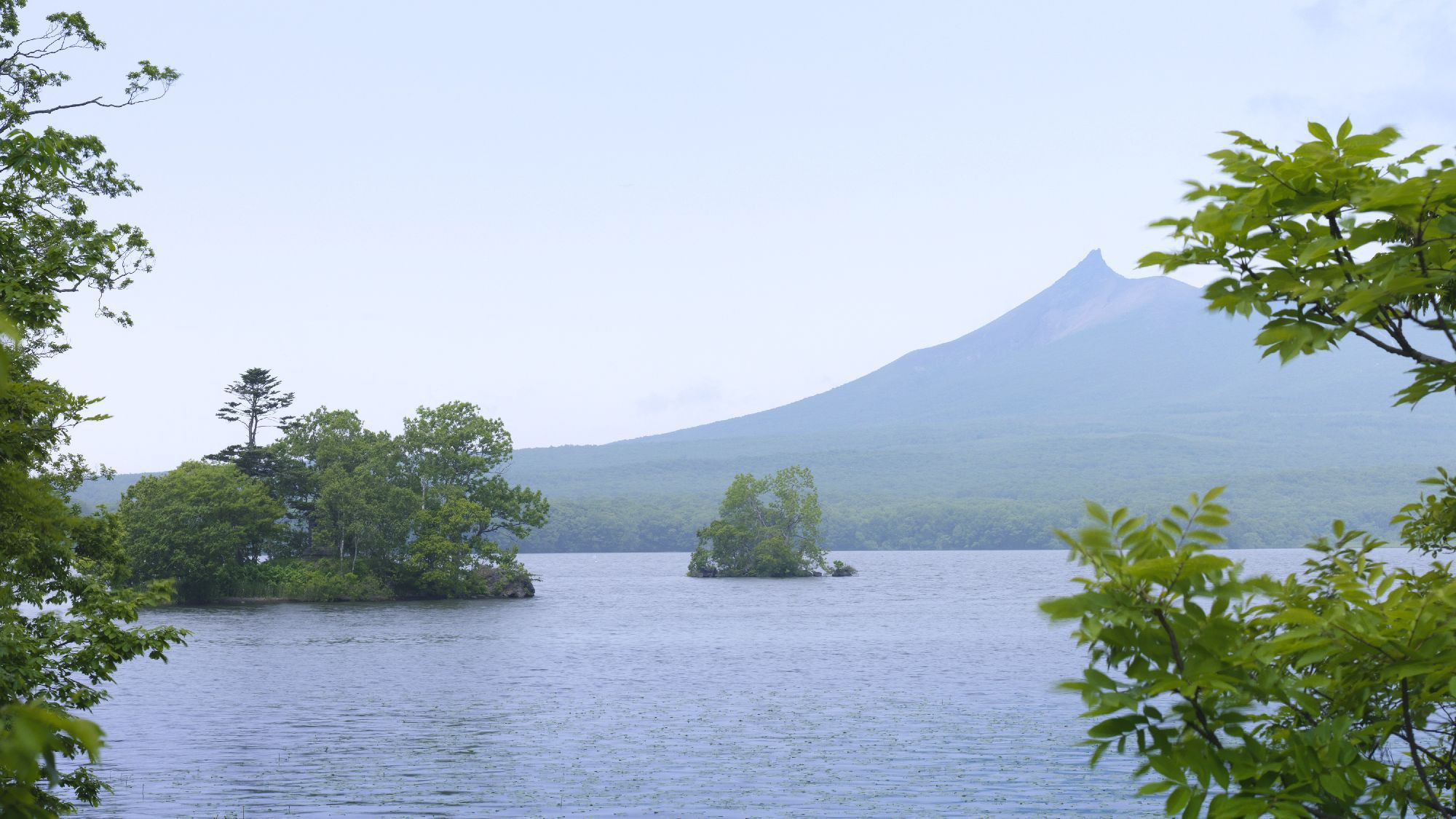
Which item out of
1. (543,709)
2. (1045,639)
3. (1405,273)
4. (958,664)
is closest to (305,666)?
(543,709)

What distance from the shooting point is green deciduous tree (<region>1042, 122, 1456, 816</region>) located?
306cm

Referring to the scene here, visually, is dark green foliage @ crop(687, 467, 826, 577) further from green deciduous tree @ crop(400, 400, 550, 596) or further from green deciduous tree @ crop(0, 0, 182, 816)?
green deciduous tree @ crop(0, 0, 182, 816)

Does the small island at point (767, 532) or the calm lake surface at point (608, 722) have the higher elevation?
the small island at point (767, 532)

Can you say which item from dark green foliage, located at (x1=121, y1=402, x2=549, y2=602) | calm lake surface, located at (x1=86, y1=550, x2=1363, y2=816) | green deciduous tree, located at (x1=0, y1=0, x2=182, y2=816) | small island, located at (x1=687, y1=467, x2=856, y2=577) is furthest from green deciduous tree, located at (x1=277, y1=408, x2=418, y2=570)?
green deciduous tree, located at (x1=0, y1=0, x2=182, y2=816)

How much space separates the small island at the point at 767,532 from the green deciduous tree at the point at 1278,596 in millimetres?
123456

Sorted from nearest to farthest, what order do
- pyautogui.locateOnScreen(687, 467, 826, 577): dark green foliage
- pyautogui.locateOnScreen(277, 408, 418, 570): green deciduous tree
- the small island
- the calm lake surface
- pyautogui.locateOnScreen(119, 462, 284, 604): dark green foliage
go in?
the calm lake surface < pyautogui.locateOnScreen(119, 462, 284, 604): dark green foliage < pyautogui.locateOnScreen(277, 408, 418, 570): green deciduous tree < the small island < pyautogui.locateOnScreen(687, 467, 826, 577): dark green foliage

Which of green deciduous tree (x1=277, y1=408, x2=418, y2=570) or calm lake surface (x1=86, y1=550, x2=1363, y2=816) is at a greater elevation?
green deciduous tree (x1=277, y1=408, x2=418, y2=570)

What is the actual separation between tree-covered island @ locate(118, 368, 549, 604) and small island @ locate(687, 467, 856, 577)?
123 feet

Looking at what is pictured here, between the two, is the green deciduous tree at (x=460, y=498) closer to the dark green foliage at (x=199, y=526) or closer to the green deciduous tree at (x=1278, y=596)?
the dark green foliage at (x=199, y=526)

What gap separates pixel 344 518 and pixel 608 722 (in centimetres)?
6547

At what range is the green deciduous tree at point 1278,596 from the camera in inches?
121

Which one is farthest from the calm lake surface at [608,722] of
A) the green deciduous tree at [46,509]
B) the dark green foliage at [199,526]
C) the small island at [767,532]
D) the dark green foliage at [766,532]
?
the dark green foliage at [766,532]

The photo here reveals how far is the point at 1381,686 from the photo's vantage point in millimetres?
3883

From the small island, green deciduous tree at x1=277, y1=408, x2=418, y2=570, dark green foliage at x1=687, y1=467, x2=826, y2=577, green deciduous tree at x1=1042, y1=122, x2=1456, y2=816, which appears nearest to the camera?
green deciduous tree at x1=1042, y1=122, x2=1456, y2=816
